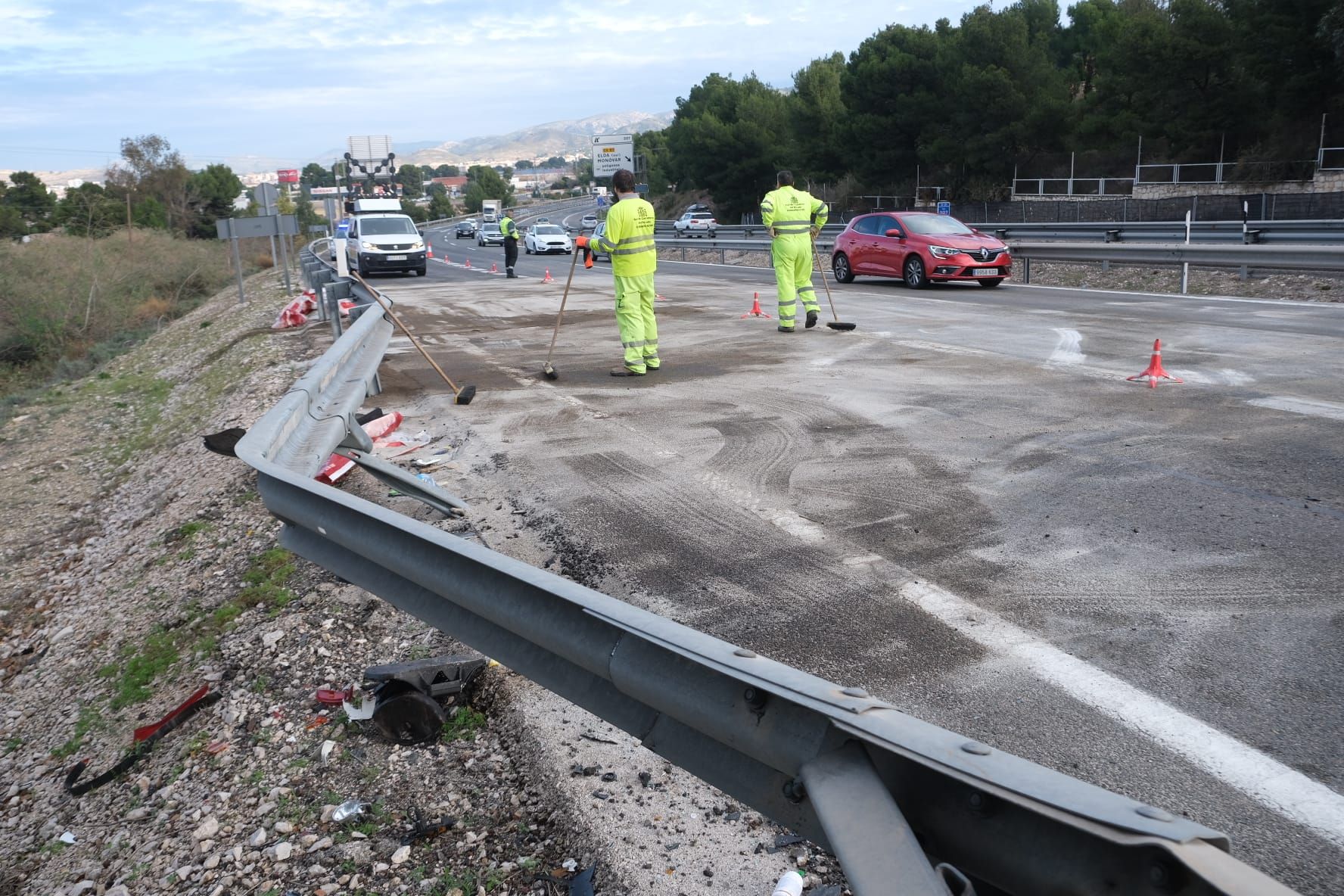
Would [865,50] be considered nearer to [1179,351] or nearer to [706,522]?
[1179,351]

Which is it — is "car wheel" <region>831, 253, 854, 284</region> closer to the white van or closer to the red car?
the red car

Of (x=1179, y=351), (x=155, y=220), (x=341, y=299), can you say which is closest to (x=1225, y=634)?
(x=1179, y=351)

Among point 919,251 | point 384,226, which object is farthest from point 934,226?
point 384,226

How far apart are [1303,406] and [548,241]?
43.0 m

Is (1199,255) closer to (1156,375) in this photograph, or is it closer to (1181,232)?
(1181,232)

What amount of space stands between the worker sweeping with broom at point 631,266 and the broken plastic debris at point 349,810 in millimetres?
8046

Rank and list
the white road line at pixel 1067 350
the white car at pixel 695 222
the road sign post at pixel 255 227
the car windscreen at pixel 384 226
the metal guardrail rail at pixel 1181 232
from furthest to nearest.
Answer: the white car at pixel 695 222, the car windscreen at pixel 384 226, the road sign post at pixel 255 227, the metal guardrail rail at pixel 1181 232, the white road line at pixel 1067 350

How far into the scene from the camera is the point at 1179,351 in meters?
11.5

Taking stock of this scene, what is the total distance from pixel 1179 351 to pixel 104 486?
38.0 feet

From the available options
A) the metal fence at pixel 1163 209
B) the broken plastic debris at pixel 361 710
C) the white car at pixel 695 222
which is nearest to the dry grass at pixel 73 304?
the broken plastic debris at pixel 361 710

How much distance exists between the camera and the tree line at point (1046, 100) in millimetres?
38875

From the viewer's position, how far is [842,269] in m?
23.2

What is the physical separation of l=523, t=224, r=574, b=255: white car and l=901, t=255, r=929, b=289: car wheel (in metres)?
29.9

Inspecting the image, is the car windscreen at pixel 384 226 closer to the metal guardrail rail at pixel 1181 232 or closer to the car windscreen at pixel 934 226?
the metal guardrail rail at pixel 1181 232
